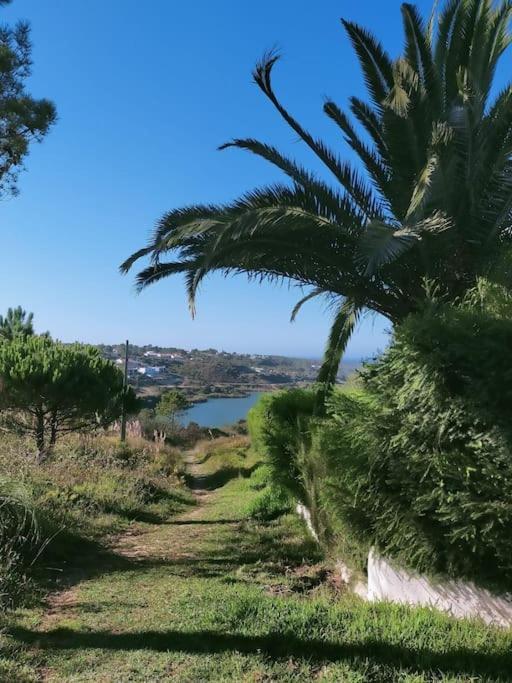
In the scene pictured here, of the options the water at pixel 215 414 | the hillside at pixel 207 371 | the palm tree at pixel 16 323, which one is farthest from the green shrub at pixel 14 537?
the hillside at pixel 207 371

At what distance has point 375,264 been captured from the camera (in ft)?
18.2

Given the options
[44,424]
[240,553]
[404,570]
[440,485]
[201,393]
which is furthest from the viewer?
[201,393]

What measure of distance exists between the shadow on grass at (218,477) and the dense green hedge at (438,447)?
40.5 ft

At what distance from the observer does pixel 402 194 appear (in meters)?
7.32

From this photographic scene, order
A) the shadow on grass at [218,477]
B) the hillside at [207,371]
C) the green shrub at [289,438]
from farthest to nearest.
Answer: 1. the hillside at [207,371]
2. the shadow on grass at [218,477]
3. the green shrub at [289,438]

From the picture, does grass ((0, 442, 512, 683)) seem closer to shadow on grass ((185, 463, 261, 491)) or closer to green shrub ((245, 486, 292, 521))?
green shrub ((245, 486, 292, 521))

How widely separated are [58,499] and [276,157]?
621 centimetres

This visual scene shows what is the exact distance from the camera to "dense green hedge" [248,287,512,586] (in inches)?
139

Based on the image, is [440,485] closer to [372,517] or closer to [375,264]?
[372,517]

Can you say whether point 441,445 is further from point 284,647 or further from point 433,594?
point 284,647

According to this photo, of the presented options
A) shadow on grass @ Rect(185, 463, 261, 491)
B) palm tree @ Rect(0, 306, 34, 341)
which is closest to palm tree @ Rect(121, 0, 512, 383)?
shadow on grass @ Rect(185, 463, 261, 491)

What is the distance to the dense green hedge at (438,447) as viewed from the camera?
3537 mm

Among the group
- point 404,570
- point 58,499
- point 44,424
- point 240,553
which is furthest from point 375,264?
point 44,424

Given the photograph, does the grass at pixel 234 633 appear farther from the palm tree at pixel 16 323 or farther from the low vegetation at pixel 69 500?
the palm tree at pixel 16 323
